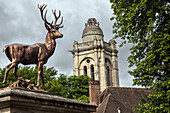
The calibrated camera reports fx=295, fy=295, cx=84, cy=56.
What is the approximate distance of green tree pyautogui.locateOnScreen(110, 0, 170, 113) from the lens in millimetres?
12273

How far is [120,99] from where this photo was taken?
31453 millimetres

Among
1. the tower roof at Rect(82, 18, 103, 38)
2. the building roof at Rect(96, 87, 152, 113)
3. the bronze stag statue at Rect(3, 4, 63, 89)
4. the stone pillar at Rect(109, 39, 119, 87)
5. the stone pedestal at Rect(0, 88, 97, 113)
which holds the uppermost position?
the tower roof at Rect(82, 18, 103, 38)

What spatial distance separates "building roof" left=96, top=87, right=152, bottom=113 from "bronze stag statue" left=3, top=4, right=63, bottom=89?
20.8 metres

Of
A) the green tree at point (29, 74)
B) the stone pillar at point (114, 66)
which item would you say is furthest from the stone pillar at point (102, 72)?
the green tree at point (29, 74)

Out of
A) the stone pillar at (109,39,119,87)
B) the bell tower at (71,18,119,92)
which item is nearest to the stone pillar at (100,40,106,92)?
the bell tower at (71,18,119,92)

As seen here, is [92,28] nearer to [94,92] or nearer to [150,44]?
[94,92]

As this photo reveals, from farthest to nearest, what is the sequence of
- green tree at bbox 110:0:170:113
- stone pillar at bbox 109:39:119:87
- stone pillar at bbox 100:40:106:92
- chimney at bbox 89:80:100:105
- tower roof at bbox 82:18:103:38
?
1. tower roof at bbox 82:18:103:38
2. stone pillar at bbox 109:39:119:87
3. stone pillar at bbox 100:40:106:92
4. chimney at bbox 89:80:100:105
5. green tree at bbox 110:0:170:113

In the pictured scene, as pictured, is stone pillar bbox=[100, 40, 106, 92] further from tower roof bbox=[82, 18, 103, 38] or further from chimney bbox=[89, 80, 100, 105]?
chimney bbox=[89, 80, 100, 105]

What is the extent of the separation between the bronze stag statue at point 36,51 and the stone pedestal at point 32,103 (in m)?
0.70

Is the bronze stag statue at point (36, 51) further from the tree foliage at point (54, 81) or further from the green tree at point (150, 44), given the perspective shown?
the tree foliage at point (54, 81)

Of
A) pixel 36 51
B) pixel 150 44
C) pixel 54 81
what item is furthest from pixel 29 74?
pixel 36 51

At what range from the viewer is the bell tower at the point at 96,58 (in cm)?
8206

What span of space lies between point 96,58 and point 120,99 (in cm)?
5077

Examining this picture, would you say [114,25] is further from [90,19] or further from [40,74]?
[90,19]
